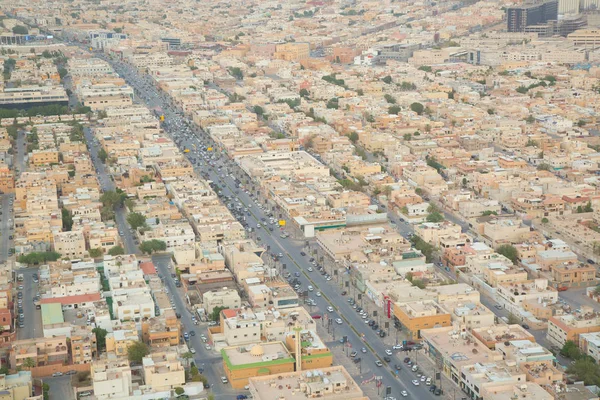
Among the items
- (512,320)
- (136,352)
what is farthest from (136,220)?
(512,320)

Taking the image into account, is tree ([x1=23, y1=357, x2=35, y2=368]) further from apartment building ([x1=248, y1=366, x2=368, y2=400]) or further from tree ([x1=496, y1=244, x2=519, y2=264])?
tree ([x1=496, y1=244, x2=519, y2=264])

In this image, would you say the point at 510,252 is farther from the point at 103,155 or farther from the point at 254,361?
the point at 103,155

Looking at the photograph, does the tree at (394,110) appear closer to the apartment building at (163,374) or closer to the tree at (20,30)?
the apartment building at (163,374)

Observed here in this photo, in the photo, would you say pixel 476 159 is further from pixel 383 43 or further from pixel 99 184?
pixel 383 43

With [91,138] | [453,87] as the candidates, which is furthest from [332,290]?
[453,87]

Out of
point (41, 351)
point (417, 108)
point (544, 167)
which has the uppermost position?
point (41, 351)

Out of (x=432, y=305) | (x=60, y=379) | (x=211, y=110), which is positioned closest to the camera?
(x=60, y=379)
